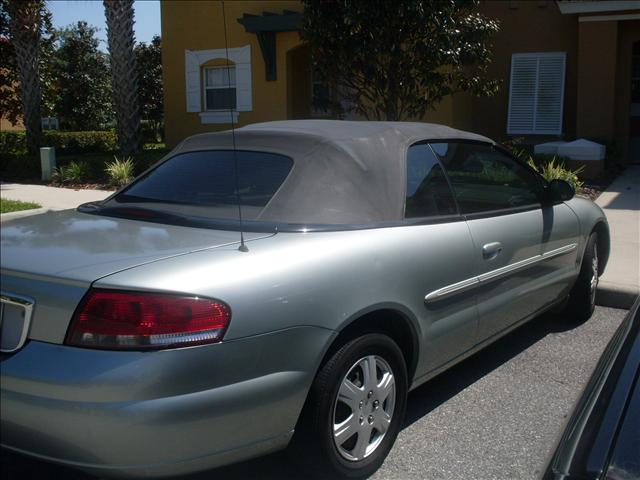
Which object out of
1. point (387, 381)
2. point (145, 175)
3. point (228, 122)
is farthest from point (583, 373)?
point (228, 122)

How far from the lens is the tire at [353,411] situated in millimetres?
2953

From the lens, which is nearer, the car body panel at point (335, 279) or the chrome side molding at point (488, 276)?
the car body panel at point (335, 279)

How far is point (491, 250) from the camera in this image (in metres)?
4.04

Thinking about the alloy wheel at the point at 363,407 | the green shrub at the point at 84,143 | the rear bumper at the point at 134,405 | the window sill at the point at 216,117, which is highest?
the window sill at the point at 216,117

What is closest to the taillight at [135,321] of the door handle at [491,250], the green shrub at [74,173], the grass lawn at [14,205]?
the door handle at [491,250]

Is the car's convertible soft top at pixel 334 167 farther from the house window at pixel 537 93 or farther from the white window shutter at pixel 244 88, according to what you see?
the white window shutter at pixel 244 88

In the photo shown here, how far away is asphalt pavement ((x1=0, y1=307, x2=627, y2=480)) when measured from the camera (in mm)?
3348

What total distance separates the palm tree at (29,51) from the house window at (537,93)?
10282mm

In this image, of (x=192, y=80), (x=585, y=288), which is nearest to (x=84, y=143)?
(x=192, y=80)

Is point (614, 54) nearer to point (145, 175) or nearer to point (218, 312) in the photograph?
point (145, 175)

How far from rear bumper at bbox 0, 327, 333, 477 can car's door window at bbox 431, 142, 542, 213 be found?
1.94 metres

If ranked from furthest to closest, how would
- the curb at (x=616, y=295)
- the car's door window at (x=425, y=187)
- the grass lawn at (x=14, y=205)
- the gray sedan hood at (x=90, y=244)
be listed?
1. the grass lawn at (x=14, y=205)
2. the curb at (x=616, y=295)
3. the car's door window at (x=425, y=187)
4. the gray sedan hood at (x=90, y=244)

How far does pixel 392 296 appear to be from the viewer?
10.7 feet

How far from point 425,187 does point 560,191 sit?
1.51 meters
